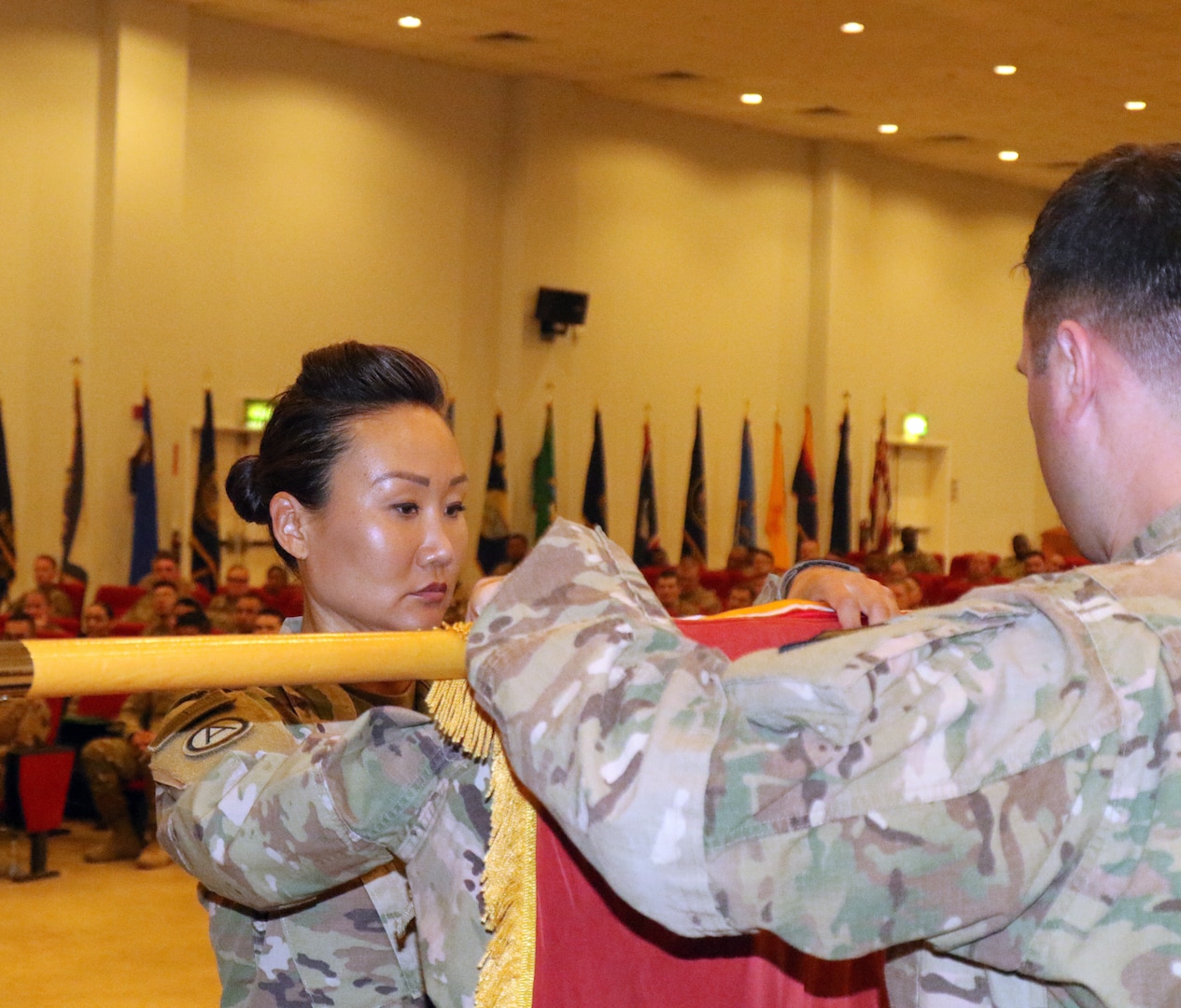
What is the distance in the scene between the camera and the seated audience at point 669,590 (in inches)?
399

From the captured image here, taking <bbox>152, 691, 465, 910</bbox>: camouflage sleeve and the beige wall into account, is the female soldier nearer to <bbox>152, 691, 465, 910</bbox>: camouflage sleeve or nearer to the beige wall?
<bbox>152, 691, 465, 910</bbox>: camouflage sleeve

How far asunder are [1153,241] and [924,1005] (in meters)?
0.63

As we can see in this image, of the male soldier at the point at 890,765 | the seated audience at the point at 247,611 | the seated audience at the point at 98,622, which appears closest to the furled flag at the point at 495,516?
the seated audience at the point at 247,611

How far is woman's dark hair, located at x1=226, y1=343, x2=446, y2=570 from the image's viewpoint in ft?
7.20

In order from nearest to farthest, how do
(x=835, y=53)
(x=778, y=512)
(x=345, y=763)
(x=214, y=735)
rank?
1. (x=345, y=763)
2. (x=214, y=735)
3. (x=835, y=53)
4. (x=778, y=512)

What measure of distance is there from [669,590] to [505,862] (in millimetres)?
8830

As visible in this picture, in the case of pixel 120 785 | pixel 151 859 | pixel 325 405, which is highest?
pixel 325 405

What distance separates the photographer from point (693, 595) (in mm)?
10664

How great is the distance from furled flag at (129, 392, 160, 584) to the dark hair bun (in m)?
8.90

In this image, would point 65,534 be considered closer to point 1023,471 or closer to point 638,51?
point 638,51

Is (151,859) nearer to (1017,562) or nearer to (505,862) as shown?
(505,862)

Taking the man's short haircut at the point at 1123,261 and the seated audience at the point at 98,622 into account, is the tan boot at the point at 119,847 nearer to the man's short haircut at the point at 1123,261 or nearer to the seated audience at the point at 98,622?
the seated audience at the point at 98,622

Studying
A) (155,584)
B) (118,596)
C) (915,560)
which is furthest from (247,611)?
(915,560)

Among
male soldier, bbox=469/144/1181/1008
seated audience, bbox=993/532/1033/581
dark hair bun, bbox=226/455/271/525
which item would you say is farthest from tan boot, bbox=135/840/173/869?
seated audience, bbox=993/532/1033/581
